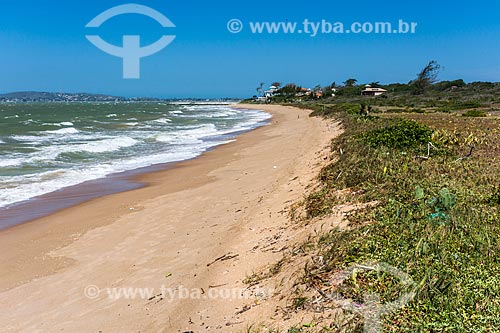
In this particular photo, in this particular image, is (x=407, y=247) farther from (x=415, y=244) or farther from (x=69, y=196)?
(x=69, y=196)

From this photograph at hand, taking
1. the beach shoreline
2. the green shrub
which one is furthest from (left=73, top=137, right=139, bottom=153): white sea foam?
the green shrub

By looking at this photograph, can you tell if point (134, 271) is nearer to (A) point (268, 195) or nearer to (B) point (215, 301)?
(B) point (215, 301)

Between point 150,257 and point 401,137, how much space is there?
7.58 m

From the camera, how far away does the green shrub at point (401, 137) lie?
34.1 feet

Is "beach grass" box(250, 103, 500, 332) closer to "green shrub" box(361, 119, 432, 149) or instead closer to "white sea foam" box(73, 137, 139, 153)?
"green shrub" box(361, 119, 432, 149)

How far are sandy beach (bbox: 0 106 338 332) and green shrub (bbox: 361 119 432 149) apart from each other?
5.14 ft

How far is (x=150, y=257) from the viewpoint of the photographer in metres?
6.27

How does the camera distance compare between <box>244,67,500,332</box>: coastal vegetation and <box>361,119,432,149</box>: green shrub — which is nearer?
<box>244,67,500,332</box>: coastal vegetation

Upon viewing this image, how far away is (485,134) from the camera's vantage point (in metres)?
13.2

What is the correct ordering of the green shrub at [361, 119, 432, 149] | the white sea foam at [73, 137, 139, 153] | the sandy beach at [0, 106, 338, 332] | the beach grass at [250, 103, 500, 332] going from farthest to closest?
the white sea foam at [73, 137, 139, 153], the green shrub at [361, 119, 432, 149], the sandy beach at [0, 106, 338, 332], the beach grass at [250, 103, 500, 332]

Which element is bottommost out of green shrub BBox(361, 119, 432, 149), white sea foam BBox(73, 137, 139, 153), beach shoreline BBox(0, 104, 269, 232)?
beach shoreline BBox(0, 104, 269, 232)

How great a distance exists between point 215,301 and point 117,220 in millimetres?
4873

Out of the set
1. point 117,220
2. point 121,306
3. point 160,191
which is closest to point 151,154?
point 160,191

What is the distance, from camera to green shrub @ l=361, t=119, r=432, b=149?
34.1 ft
